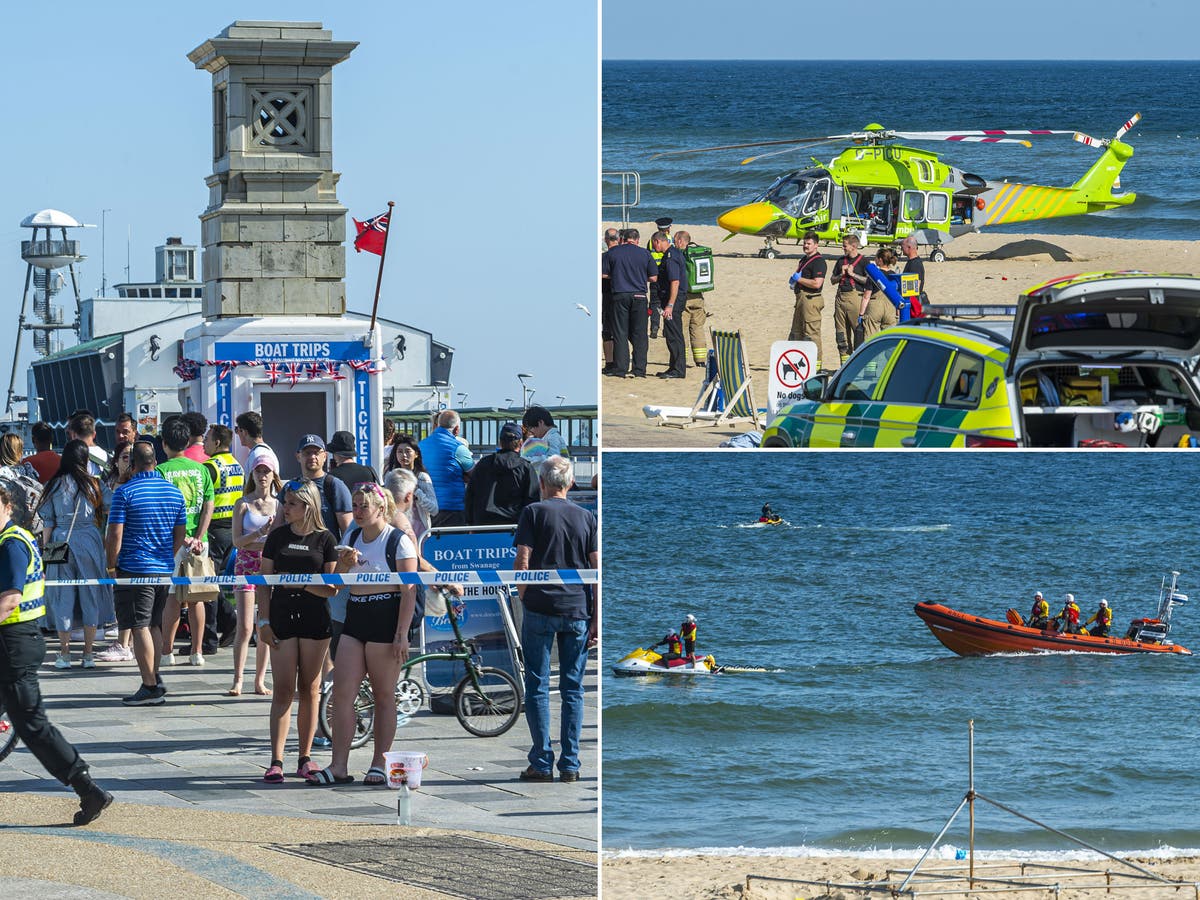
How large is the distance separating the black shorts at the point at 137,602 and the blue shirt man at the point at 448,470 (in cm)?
253

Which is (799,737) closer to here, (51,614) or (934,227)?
(934,227)

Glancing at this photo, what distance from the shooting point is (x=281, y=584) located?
363 inches

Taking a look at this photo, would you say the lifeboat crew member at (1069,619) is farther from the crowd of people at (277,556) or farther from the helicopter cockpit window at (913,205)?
the crowd of people at (277,556)

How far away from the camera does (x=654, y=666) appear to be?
1415 inches

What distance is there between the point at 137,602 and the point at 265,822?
306 centimetres

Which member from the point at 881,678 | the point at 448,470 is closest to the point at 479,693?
the point at 448,470

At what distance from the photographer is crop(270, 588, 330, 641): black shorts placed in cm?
921

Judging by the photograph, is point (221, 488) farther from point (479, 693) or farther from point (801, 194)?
point (801, 194)

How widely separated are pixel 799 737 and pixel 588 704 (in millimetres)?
22422

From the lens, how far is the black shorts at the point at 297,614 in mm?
9211

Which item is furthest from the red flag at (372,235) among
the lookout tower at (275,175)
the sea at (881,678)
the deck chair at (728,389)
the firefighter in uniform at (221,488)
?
the firefighter in uniform at (221,488)

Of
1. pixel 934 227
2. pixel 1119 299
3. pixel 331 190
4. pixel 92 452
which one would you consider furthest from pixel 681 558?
pixel 1119 299

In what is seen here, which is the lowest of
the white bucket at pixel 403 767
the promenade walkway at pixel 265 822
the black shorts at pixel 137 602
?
the promenade walkway at pixel 265 822

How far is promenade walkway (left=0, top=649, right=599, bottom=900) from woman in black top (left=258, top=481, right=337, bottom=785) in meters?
0.41
